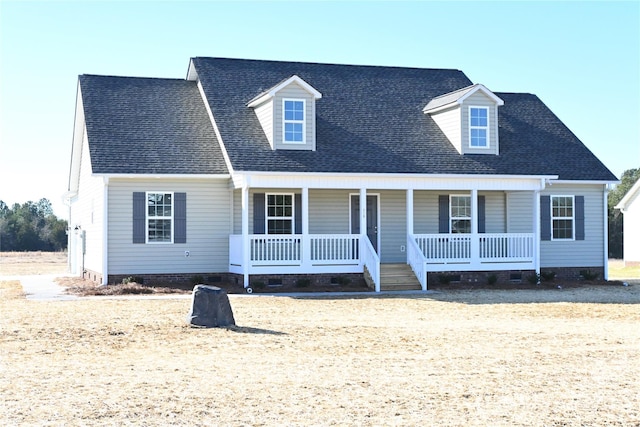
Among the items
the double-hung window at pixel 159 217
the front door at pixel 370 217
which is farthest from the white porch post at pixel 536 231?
the double-hung window at pixel 159 217

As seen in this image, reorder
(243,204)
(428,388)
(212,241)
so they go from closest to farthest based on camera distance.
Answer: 1. (428,388)
2. (243,204)
3. (212,241)

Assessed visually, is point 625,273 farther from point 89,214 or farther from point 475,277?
point 89,214

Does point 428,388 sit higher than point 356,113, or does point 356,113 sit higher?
point 356,113

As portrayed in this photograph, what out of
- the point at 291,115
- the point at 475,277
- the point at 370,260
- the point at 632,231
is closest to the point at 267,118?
the point at 291,115

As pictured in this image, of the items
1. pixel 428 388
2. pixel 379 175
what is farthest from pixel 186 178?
pixel 428 388

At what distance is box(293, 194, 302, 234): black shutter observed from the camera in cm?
2452

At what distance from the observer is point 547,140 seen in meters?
28.1

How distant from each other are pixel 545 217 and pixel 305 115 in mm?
8876

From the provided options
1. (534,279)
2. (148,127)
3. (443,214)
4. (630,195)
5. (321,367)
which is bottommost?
(321,367)

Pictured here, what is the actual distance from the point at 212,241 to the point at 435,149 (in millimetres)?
7681

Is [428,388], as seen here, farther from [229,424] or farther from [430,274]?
[430,274]

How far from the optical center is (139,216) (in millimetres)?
23000

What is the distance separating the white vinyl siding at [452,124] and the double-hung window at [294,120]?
205 inches

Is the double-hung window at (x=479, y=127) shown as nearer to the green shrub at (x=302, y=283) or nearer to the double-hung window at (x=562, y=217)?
the double-hung window at (x=562, y=217)
